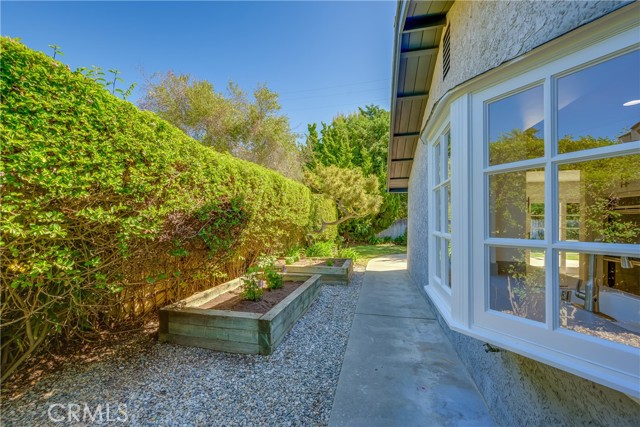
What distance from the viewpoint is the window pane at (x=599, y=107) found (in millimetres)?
1535

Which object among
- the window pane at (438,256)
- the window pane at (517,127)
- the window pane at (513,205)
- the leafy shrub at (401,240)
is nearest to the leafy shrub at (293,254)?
the window pane at (438,256)

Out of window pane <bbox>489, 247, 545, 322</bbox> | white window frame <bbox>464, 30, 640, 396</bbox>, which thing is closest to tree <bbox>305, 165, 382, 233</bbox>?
white window frame <bbox>464, 30, 640, 396</bbox>

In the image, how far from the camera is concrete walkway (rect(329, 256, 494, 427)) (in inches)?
105

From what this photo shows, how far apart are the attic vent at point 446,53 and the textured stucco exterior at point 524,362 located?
0.54 m

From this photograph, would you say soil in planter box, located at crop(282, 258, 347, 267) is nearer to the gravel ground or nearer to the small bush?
the small bush

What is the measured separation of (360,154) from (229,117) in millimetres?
11245

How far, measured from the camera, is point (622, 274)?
5.54 ft

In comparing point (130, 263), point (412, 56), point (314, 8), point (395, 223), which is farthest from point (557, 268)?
point (395, 223)

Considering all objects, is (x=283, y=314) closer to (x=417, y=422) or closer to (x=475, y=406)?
(x=417, y=422)

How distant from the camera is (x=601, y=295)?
1.85 meters

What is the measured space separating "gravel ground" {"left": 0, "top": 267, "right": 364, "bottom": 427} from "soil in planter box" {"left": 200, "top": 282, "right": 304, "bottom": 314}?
0.82m

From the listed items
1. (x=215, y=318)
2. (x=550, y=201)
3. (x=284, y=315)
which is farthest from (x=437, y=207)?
(x=215, y=318)

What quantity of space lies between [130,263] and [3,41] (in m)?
2.45

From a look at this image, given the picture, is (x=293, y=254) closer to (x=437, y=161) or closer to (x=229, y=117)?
(x=437, y=161)
